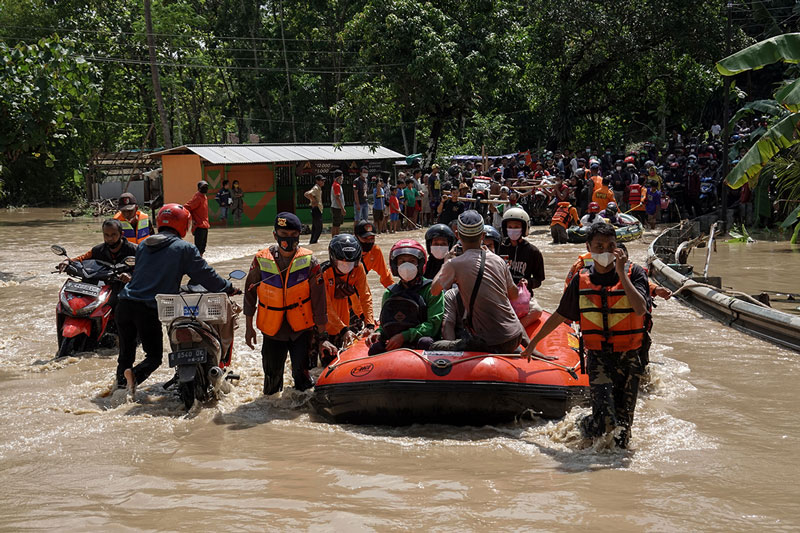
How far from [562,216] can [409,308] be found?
579 inches

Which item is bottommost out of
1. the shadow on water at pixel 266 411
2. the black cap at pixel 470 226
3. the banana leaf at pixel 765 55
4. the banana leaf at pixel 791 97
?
the shadow on water at pixel 266 411

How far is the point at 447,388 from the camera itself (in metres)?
6.64

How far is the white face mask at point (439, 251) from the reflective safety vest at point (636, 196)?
49.9 ft

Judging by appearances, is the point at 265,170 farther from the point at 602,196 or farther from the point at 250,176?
the point at 602,196

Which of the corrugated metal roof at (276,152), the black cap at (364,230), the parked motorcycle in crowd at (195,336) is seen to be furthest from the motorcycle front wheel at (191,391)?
the corrugated metal roof at (276,152)

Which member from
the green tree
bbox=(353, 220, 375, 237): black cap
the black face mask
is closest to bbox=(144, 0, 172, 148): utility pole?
the green tree

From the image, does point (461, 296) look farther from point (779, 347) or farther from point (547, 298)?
point (547, 298)

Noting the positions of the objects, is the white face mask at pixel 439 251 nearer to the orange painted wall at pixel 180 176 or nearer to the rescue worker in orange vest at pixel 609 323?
the rescue worker in orange vest at pixel 609 323

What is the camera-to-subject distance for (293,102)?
43656mm

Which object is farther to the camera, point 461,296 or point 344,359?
point 344,359

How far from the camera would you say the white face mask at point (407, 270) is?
280 inches

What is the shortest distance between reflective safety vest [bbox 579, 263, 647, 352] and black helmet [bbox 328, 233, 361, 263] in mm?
2269

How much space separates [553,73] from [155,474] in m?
29.1

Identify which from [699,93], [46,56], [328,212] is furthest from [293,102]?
[46,56]
